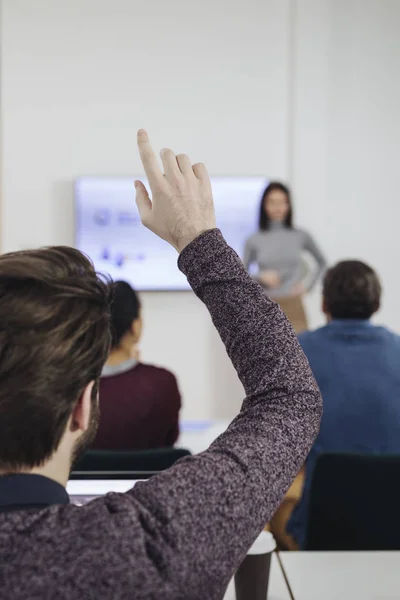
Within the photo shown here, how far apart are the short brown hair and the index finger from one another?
0.16 metres

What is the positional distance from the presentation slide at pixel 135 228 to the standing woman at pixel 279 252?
120mm

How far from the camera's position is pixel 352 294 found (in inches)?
92.2

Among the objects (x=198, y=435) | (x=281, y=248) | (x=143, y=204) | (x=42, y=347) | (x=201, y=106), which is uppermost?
(x=201, y=106)

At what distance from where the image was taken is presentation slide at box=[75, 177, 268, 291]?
497 centimetres

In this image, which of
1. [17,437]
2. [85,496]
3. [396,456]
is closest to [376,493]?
[396,456]

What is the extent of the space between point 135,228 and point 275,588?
3952 mm

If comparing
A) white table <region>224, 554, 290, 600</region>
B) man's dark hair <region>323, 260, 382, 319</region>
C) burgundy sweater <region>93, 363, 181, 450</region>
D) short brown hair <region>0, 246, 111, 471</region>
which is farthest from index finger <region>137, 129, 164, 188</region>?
man's dark hair <region>323, 260, 382, 319</region>

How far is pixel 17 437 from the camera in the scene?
2.09 feet

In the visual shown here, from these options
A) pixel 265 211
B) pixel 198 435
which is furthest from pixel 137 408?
pixel 265 211

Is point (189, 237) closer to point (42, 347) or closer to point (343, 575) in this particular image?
point (42, 347)

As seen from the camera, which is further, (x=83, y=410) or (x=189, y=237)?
(x=189, y=237)

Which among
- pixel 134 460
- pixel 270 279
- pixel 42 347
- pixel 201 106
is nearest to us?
pixel 42 347

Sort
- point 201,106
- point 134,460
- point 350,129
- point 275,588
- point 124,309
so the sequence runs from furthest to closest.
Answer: point 350,129 → point 201,106 → point 124,309 → point 134,460 → point 275,588

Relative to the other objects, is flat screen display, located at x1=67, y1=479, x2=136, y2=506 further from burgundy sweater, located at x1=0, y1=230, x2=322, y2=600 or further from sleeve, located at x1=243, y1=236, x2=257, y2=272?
sleeve, located at x1=243, y1=236, x2=257, y2=272
